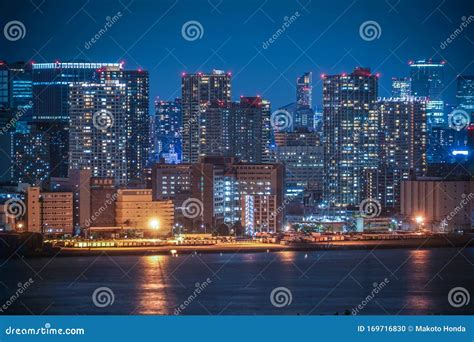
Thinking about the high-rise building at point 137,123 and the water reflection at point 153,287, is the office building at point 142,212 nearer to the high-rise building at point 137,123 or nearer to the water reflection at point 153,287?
the high-rise building at point 137,123

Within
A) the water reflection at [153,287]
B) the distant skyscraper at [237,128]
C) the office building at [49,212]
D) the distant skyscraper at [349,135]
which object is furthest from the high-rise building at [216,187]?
the water reflection at [153,287]

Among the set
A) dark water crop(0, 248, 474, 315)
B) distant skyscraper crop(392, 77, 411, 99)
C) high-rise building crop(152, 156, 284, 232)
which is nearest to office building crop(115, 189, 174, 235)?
high-rise building crop(152, 156, 284, 232)

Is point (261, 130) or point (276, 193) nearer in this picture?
point (276, 193)

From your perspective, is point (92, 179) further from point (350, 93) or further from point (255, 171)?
point (350, 93)

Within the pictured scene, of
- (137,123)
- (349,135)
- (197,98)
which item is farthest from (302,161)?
(137,123)

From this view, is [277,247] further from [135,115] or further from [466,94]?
[135,115]
